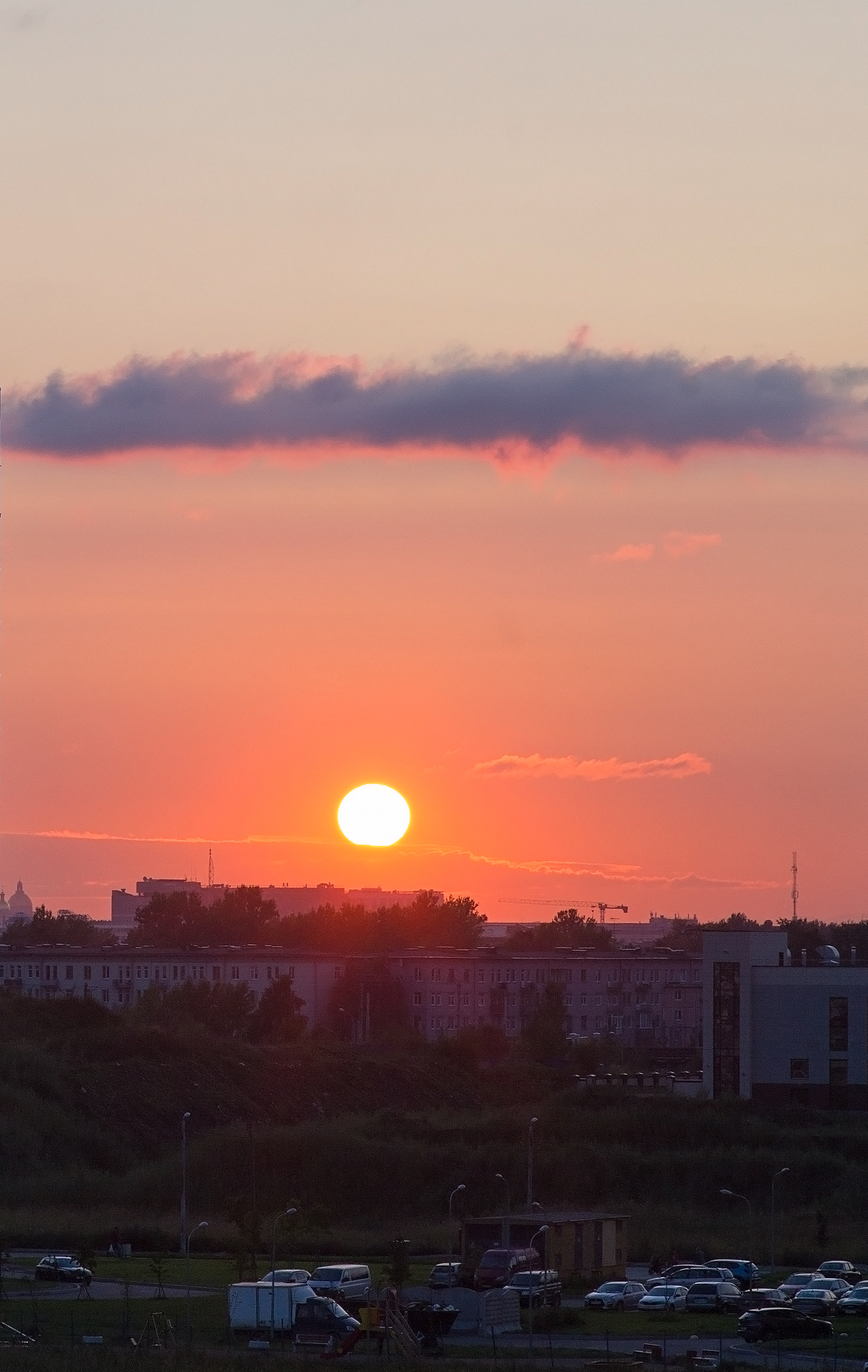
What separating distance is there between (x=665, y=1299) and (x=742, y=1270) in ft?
19.5

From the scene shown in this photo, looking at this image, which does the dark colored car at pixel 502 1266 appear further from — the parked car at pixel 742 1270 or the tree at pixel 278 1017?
the tree at pixel 278 1017

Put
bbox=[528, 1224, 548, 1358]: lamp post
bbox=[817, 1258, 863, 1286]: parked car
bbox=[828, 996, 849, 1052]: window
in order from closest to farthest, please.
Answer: bbox=[528, 1224, 548, 1358]: lamp post, bbox=[817, 1258, 863, 1286]: parked car, bbox=[828, 996, 849, 1052]: window

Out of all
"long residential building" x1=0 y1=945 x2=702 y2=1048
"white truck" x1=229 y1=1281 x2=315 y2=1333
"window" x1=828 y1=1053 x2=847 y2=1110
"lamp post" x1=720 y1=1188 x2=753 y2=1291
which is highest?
"long residential building" x1=0 y1=945 x2=702 y2=1048

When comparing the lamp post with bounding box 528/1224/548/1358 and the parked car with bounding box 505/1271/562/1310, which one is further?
the parked car with bounding box 505/1271/562/1310

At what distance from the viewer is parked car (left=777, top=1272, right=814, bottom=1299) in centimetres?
6053

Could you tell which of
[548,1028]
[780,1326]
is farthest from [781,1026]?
[780,1326]

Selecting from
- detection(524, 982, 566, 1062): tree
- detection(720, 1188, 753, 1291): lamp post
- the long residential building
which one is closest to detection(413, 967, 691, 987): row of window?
the long residential building

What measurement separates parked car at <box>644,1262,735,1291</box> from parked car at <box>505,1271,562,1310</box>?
8.99ft

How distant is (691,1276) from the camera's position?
207 feet

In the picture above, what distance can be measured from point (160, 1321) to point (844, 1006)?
60903 mm

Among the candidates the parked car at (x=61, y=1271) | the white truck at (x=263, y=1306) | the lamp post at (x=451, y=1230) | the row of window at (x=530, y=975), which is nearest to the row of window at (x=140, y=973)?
the row of window at (x=530, y=975)

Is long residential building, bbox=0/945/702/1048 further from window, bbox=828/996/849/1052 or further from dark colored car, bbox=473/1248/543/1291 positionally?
dark colored car, bbox=473/1248/543/1291

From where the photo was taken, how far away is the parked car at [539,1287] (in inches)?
2386

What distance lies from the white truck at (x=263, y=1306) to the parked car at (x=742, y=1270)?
15.6 meters
